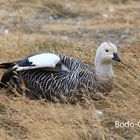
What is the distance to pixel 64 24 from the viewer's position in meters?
14.3

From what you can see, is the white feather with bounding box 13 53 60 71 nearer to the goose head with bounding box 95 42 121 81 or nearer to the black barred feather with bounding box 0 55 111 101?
the black barred feather with bounding box 0 55 111 101

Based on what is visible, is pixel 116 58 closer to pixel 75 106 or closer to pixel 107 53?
pixel 107 53

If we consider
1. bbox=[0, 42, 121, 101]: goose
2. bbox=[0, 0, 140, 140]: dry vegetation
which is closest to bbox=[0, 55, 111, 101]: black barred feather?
bbox=[0, 42, 121, 101]: goose

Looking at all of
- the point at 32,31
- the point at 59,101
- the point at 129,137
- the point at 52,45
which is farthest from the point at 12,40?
the point at 129,137

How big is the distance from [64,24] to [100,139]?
830cm

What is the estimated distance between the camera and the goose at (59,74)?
784 cm

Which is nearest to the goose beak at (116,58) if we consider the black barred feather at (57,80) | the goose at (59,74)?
the goose at (59,74)

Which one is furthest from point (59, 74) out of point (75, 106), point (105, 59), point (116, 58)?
point (75, 106)

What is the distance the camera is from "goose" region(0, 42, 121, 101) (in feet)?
25.7

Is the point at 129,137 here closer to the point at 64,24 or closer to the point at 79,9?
the point at 64,24

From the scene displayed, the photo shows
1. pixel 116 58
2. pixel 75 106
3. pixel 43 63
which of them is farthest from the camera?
pixel 43 63

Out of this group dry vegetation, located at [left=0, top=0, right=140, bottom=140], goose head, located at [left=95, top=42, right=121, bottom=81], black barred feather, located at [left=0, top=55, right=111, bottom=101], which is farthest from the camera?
goose head, located at [left=95, top=42, right=121, bottom=81]

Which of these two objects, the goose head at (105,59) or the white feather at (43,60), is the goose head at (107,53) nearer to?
the goose head at (105,59)

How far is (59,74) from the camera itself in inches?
315
